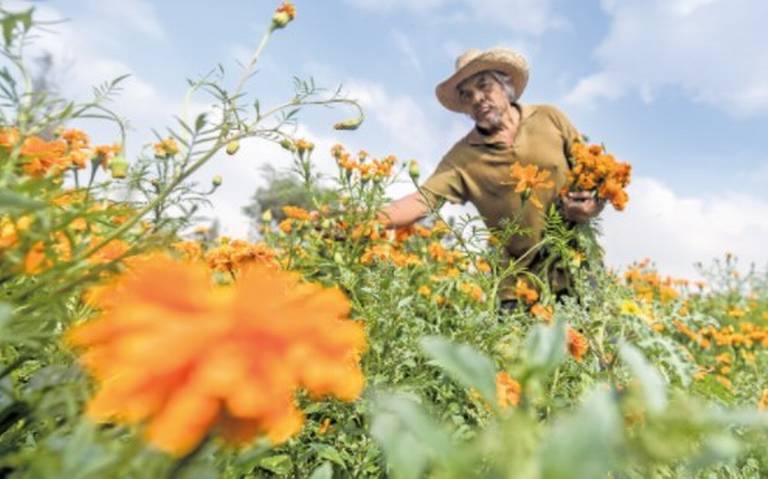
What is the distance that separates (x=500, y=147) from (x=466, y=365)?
9.68 feet

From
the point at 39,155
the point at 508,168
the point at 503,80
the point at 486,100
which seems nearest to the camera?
the point at 39,155

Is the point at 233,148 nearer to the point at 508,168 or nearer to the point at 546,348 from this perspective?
the point at 546,348

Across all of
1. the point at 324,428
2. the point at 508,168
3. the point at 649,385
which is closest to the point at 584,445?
the point at 649,385

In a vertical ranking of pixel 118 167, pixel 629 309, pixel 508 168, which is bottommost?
pixel 118 167

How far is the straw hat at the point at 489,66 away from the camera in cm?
338

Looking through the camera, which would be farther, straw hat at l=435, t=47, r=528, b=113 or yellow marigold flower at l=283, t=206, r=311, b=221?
straw hat at l=435, t=47, r=528, b=113

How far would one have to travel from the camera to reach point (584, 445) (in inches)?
10.8

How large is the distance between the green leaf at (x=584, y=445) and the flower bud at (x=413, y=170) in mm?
2016

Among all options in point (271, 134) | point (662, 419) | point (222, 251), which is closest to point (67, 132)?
point (222, 251)

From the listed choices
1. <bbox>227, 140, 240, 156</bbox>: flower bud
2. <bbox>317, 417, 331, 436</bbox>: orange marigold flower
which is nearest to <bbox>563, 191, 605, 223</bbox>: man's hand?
<bbox>317, 417, 331, 436</bbox>: orange marigold flower

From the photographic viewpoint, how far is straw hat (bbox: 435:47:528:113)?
11.1 feet

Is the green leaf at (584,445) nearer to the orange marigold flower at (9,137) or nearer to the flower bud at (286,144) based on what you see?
the orange marigold flower at (9,137)

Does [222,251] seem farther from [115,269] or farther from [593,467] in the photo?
[593,467]

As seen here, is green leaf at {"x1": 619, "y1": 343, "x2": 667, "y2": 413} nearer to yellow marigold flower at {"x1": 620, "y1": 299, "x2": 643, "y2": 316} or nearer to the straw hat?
yellow marigold flower at {"x1": 620, "y1": 299, "x2": 643, "y2": 316}
